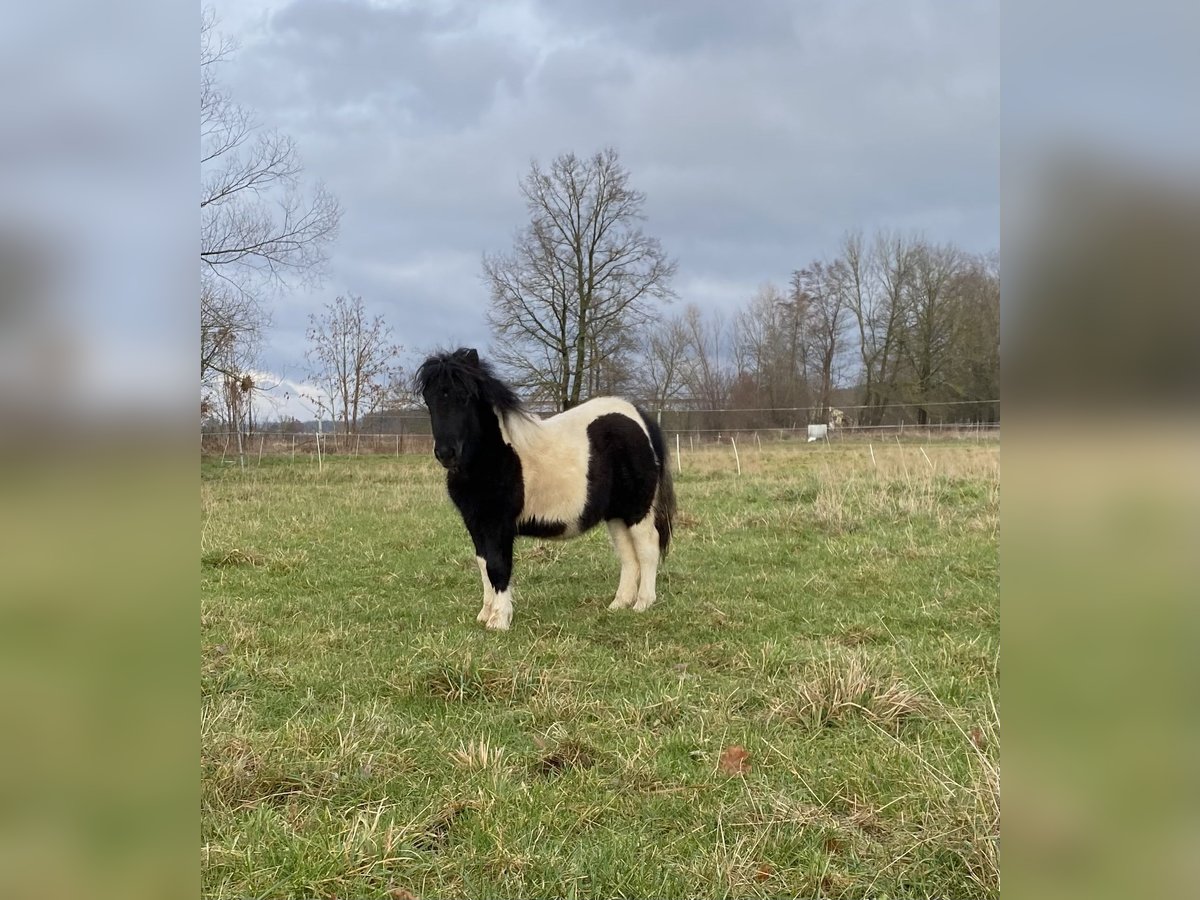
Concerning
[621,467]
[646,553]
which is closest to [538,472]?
[621,467]

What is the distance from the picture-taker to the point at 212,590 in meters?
6.14

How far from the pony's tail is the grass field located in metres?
0.52

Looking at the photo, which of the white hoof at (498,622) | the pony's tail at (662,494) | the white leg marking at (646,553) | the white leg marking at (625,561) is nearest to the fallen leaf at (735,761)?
the white hoof at (498,622)

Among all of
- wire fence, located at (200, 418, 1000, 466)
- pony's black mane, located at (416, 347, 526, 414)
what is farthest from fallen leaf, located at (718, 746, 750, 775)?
wire fence, located at (200, 418, 1000, 466)

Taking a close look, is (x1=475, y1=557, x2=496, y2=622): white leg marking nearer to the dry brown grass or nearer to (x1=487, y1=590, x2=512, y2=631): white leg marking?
(x1=487, y1=590, x2=512, y2=631): white leg marking

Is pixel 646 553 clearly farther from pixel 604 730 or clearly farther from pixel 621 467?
pixel 604 730

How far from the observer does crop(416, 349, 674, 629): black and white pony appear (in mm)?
5195

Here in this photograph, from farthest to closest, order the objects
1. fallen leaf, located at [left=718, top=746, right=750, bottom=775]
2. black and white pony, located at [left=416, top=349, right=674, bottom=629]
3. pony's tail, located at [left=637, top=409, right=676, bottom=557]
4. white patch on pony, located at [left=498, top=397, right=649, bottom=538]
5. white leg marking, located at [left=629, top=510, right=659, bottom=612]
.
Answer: pony's tail, located at [left=637, top=409, right=676, bottom=557] → white leg marking, located at [left=629, top=510, right=659, bottom=612] → white patch on pony, located at [left=498, top=397, right=649, bottom=538] → black and white pony, located at [left=416, top=349, right=674, bottom=629] → fallen leaf, located at [left=718, top=746, right=750, bottom=775]
